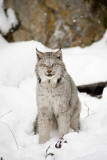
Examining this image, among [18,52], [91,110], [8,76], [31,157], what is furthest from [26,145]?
[18,52]

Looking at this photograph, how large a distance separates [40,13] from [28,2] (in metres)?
0.44

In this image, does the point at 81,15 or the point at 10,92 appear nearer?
the point at 10,92

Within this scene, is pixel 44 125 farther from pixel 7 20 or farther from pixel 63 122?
pixel 7 20

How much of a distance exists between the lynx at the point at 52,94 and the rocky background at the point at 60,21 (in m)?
3.06

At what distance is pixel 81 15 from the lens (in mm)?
7430

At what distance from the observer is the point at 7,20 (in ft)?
24.7

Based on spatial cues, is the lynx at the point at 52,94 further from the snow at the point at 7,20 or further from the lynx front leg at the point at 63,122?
the snow at the point at 7,20

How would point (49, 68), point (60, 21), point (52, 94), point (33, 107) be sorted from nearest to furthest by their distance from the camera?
1. point (49, 68)
2. point (52, 94)
3. point (33, 107)
4. point (60, 21)

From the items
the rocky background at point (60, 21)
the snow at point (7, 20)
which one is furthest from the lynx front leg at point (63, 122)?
the snow at point (7, 20)

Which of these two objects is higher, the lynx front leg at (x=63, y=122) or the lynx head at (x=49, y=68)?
the lynx head at (x=49, y=68)

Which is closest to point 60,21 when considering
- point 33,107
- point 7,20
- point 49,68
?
point 7,20

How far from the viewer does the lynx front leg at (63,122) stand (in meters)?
4.53

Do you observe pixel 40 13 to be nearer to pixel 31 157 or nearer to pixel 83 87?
pixel 83 87

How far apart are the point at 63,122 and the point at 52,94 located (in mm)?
513
